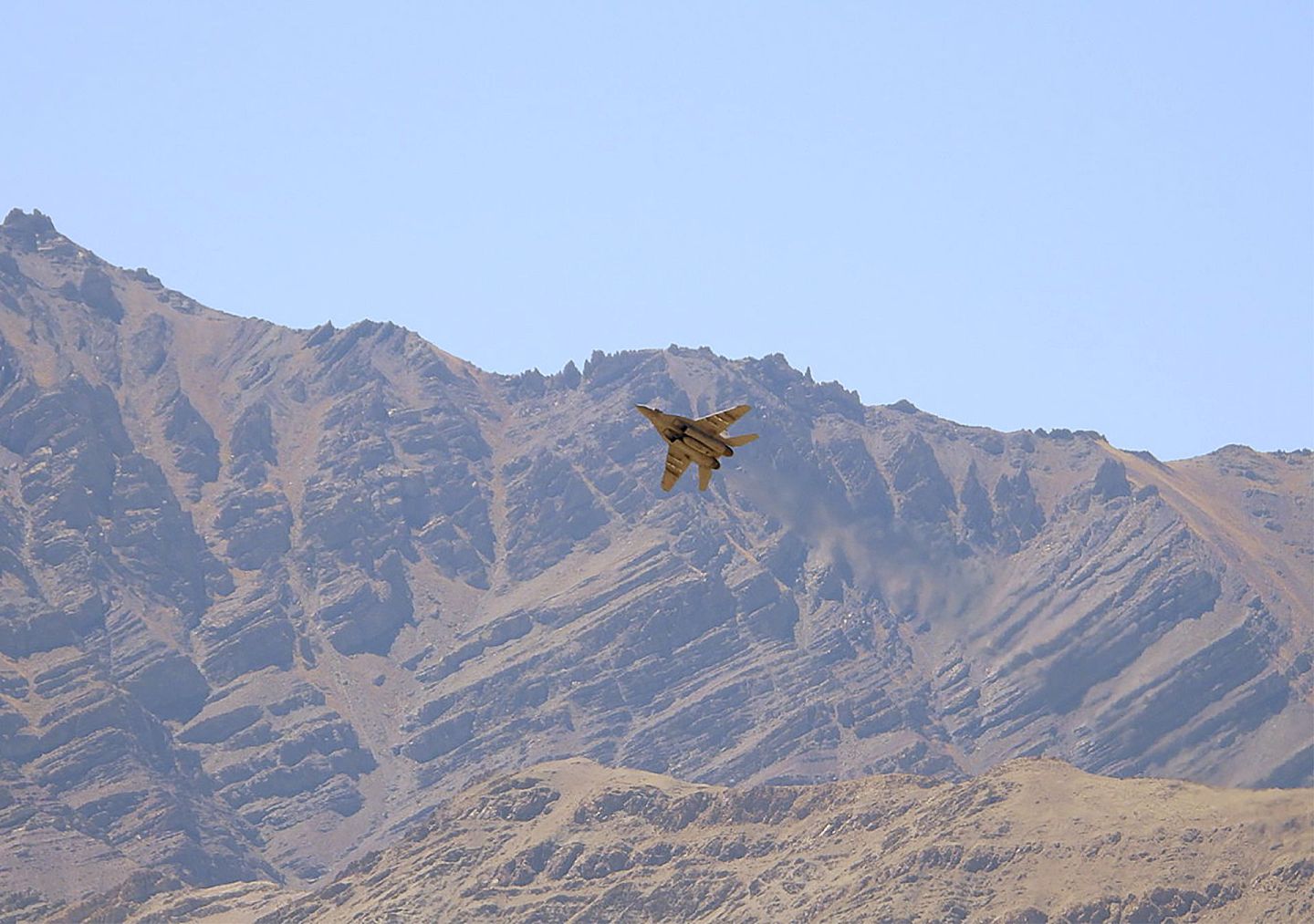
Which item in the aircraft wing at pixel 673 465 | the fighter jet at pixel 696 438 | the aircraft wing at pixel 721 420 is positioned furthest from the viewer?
the aircraft wing at pixel 673 465

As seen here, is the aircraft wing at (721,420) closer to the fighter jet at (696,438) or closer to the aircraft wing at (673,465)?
the fighter jet at (696,438)

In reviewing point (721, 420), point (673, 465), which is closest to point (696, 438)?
point (721, 420)

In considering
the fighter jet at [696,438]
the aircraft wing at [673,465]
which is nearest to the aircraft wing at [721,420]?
the fighter jet at [696,438]

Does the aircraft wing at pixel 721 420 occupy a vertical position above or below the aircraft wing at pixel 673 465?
above

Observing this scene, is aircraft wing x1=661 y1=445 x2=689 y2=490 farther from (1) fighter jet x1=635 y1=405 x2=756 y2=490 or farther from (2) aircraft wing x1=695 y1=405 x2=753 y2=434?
(2) aircraft wing x1=695 y1=405 x2=753 y2=434

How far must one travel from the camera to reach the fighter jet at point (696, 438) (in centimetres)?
15062

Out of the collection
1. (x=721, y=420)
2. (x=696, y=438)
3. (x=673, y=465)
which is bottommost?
(x=673, y=465)

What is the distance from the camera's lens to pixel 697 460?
15125cm

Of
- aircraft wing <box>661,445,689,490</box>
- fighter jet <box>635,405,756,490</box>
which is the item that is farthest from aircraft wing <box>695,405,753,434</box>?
aircraft wing <box>661,445,689,490</box>

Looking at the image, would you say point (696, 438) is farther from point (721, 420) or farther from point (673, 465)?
point (673, 465)

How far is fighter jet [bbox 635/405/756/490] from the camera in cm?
15062

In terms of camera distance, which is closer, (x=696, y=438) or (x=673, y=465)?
(x=696, y=438)

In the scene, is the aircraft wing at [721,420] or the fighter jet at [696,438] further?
the aircraft wing at [721,420]

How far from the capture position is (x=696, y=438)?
496 feet
